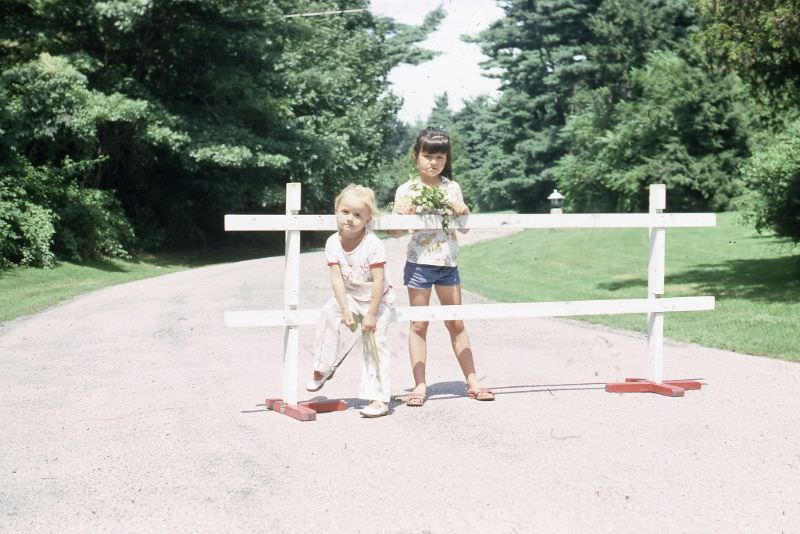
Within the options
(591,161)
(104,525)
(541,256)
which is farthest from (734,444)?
(591,161)

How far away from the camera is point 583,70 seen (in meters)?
62.7

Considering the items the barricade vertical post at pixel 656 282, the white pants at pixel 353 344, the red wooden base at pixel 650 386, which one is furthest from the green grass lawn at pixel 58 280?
the barricade vertical post at pixel 656 282

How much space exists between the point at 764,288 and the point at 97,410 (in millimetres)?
15132

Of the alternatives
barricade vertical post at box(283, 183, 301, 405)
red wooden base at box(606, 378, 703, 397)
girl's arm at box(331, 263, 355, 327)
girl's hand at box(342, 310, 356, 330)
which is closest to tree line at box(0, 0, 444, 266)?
barricade vertical post at box(283, 183, 301, 405)

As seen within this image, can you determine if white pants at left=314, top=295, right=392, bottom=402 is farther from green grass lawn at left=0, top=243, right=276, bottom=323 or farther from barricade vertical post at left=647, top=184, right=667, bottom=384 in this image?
green grass lawn at left=0, top=243, right=276, bottom=323

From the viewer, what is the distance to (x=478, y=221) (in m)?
6.85

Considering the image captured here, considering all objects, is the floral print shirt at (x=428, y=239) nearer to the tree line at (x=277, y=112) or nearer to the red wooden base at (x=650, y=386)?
the tree line at (x=277, y=112)

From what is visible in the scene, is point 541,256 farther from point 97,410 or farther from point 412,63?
point 412,63

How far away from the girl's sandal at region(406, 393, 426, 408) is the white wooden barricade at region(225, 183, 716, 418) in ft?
1.80

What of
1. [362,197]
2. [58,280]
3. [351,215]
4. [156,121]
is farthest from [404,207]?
[156,121]

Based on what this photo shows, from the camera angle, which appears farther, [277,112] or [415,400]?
[277,112]

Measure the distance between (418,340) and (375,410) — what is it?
2.82ft

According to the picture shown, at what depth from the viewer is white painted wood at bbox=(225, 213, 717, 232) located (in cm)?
643

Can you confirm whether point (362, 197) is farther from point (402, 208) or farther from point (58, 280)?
point (58, 280)
